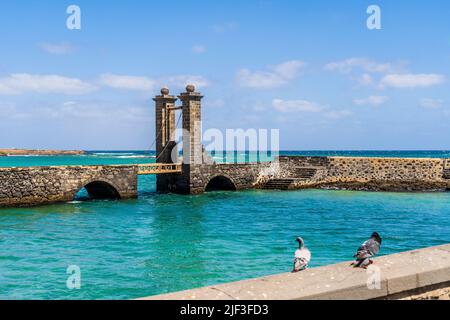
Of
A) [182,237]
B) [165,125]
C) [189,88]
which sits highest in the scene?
[189,88]

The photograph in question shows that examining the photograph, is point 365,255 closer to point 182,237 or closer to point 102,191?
point 182,237

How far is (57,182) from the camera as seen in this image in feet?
77.2

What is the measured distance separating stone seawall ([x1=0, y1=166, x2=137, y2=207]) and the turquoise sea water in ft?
2.23

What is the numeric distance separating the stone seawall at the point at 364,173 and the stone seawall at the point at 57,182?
11415mm

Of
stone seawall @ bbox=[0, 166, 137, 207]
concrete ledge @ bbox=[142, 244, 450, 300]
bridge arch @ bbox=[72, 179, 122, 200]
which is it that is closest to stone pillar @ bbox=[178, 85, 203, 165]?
stone seawall @ bbox=[0, 166, 137, 207]

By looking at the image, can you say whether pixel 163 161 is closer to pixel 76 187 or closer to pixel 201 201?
pixel 201 201

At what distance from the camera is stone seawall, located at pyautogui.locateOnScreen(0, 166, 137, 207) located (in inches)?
862

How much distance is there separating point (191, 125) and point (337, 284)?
81.9 feet

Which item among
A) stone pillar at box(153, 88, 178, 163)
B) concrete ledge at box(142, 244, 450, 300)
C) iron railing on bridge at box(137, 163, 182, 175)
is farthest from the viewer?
stone pillar at box(153, 88, 178, 163)

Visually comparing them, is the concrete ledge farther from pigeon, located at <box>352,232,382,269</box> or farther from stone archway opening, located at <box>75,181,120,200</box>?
stone archway opening, located at <box>75,181,120,200</box>

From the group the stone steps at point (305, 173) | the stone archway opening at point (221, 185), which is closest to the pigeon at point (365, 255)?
the stone archway opening at point (221, 185)

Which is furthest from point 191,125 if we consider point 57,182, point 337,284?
point 337,284
